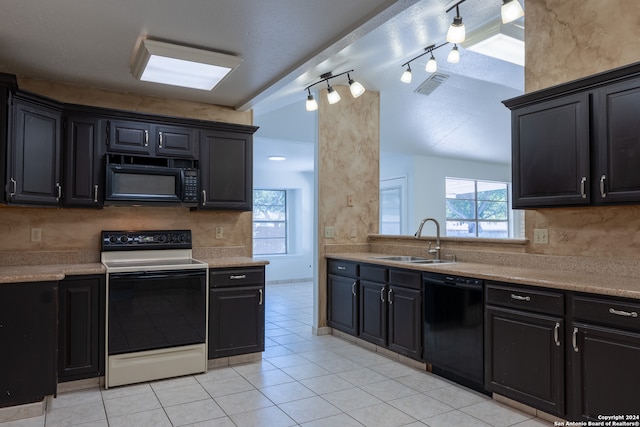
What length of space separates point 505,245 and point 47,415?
11.1 ft

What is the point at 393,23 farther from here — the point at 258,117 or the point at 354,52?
the point at 258,117

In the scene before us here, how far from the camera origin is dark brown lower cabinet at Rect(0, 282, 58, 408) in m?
2.62

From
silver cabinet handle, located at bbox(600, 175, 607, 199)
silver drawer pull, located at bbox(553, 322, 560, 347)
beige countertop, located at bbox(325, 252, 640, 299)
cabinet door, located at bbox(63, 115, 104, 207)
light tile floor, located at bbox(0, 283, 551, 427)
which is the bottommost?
light tile floor, located at bbox(0, 283, 551, 427)

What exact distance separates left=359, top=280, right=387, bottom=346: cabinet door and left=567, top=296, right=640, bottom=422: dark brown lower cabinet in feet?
5.38

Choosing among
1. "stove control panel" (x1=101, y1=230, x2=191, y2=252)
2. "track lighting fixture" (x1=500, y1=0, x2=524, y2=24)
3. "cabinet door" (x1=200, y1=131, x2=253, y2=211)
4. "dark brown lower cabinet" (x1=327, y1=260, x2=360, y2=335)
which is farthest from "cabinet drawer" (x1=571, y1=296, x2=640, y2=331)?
"stove control panel" (x1=101, y1=230, x2=191, y2=252)

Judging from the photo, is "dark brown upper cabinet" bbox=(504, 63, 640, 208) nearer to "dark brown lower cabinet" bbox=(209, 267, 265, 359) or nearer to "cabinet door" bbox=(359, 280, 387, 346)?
"cabinet door" bbox=(359, 280, 387, 346)

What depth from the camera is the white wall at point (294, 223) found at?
821cm

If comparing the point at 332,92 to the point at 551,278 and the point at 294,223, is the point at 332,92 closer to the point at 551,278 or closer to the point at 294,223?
the point at 551,278

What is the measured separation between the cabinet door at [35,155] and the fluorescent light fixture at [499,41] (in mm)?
3521

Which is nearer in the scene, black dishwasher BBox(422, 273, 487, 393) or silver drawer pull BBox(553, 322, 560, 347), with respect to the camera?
silver drawer pull BBox(553, 322, 560, 347)

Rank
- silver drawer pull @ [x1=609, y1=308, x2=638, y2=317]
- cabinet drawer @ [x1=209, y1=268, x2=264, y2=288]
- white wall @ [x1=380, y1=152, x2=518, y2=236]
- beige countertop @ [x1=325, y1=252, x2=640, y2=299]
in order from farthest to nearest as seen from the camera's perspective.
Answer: white wall @ [x1=380, y1=152, x2=518, y2=236] → cabinet drawer @ [x1=209, y1=268, x2=264, y2=288] → beige countertop @ [x1=325, y1=252, x2=640, y2=299] → silver drawer pull @ [x1=609, y1=308, x2=638, y2=317]

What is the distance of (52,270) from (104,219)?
77 cm

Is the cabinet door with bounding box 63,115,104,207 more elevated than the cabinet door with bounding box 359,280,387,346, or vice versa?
the cabinet door with bounding box 63,115,104,207

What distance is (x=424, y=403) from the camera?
2.85m
